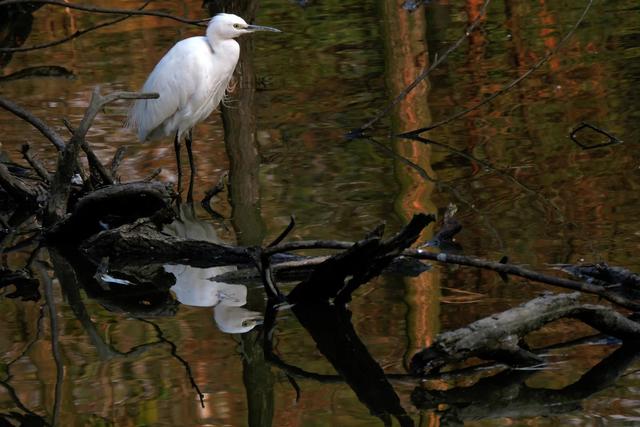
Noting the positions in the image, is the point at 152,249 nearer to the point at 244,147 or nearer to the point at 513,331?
the point at 244,147

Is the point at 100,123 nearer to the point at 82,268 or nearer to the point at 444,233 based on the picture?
the point at 82,268

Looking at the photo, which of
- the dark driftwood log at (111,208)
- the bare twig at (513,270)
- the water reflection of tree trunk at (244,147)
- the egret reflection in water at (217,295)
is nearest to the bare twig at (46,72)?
the dark driftwood log at (111,208)

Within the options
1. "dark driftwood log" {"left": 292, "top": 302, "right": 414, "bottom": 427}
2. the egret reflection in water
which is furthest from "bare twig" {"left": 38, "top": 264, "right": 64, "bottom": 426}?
"dark driftwood log" {"left": 292, "top": 302, "right": 414, "bottom": 427}

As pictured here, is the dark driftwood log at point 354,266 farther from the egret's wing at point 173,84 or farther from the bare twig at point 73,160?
the egret's wing at point 173,84

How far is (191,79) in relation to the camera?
816 cm

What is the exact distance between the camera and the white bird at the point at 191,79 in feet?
26.6

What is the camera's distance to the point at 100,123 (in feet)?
33.7

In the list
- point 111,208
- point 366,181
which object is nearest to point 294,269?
point 111,208

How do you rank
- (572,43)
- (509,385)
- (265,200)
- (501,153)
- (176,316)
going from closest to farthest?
1. (509,385)
2. (176,316)
3. (265,200)
4. (501,153)
5. (572,43)

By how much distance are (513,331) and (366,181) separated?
359 cm

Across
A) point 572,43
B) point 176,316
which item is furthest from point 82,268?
point 572,43

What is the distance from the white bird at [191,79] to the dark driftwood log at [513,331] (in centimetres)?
393

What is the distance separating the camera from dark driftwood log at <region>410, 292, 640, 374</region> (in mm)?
4148

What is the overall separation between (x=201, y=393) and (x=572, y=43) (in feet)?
26.8
